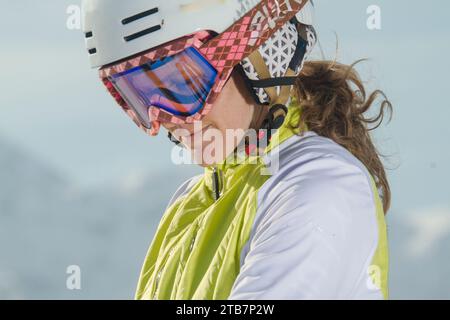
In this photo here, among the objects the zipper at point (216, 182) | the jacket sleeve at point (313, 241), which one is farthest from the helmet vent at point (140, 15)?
the jacket sleeve at point (313, 241)

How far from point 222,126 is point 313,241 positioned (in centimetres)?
53

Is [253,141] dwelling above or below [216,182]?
above

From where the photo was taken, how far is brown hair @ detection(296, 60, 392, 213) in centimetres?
300

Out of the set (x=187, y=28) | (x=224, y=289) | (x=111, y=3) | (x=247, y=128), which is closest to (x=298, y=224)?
(x=224, y=289)

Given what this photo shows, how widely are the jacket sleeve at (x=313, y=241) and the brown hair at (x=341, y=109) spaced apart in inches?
13.5

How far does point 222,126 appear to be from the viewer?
2889 mm

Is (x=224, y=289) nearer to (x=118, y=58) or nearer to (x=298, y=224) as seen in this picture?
(x=298, y=224)

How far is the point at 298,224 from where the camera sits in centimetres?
253

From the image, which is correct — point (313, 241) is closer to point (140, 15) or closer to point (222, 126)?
point (222, 126)

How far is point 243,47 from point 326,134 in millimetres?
Result: 355

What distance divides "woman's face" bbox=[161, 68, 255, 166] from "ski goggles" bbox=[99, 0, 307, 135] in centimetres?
4

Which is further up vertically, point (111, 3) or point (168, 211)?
point (111, 3)

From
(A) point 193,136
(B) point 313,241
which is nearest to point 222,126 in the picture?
(A) point 193,136
